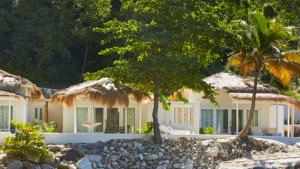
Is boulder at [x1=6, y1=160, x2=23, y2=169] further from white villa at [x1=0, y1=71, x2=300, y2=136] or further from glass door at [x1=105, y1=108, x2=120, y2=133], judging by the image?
glass door at [x1=105, y1=108, x2=120, y2=133]

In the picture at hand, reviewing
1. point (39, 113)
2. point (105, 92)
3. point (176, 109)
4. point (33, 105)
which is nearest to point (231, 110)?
point (176, 109)

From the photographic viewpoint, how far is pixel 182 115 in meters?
38.1

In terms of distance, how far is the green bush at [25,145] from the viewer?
27.0 m

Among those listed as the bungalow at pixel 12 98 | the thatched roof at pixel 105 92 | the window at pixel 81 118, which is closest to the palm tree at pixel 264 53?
the thatched roof at pixel 105 92

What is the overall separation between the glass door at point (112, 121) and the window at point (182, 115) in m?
3.53

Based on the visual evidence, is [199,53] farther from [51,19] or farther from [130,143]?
[51,19]

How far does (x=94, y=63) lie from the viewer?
186 ft

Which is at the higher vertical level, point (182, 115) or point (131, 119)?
point (182, 115)

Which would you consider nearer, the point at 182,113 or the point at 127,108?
the point at 127,108

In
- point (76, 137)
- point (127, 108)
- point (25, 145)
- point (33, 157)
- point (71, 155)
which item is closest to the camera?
point (25, 145)

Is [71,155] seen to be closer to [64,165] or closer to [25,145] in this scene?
[64,165]

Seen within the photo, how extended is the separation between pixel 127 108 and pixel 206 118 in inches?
230

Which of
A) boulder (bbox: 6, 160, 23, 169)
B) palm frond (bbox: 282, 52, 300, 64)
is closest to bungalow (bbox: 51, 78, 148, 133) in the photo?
boulder (bbox: 6, 160, 23, 169)

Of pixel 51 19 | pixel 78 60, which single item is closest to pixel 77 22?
pixel 51 19
